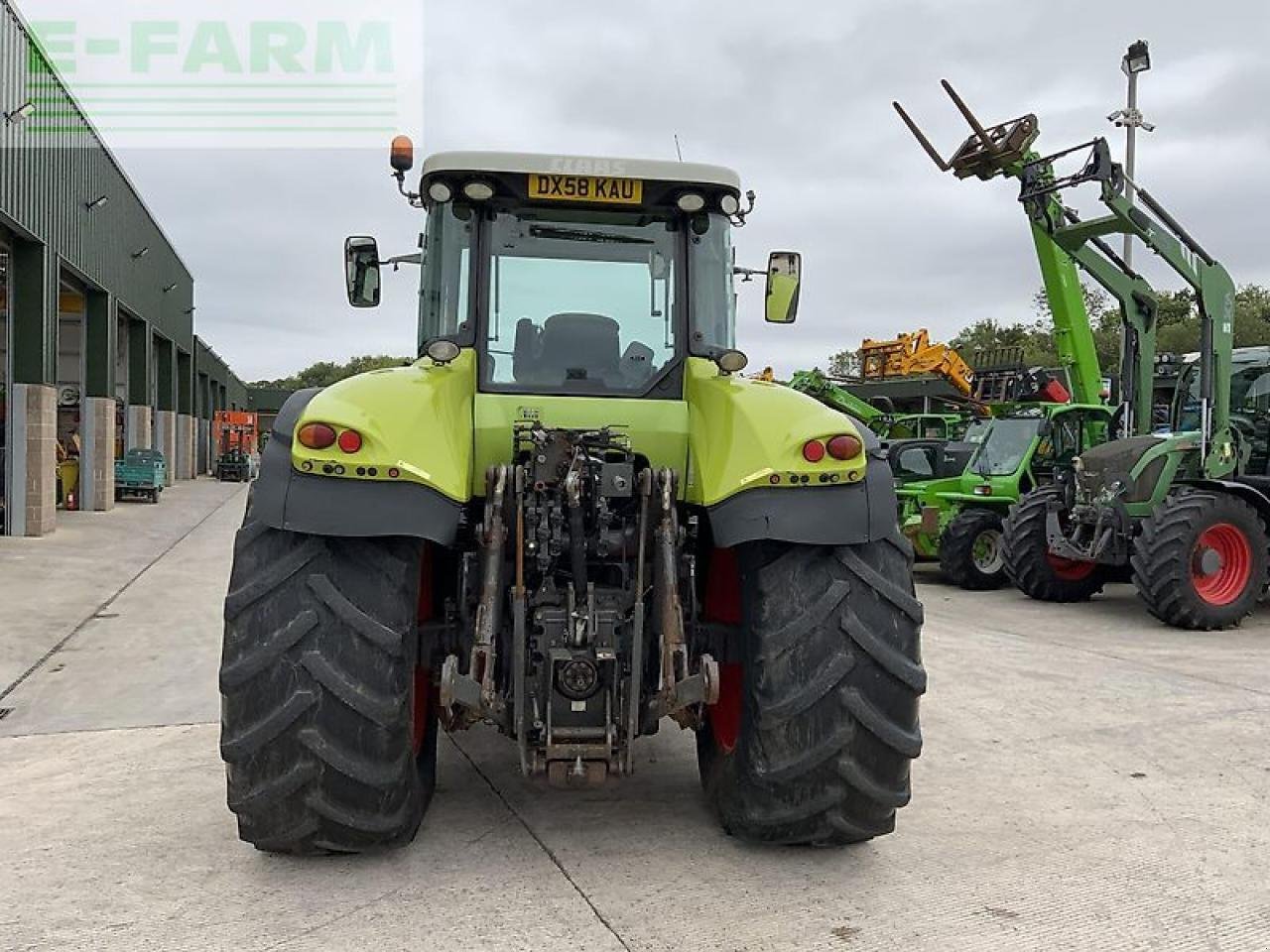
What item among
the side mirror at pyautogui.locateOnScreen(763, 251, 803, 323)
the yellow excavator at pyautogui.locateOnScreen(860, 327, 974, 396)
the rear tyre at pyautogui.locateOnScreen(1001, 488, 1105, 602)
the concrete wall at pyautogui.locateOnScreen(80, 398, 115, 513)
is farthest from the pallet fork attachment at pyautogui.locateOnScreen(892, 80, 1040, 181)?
the concrete wall at pyautogui.locateOnScreen(80, 398, 115, 513)

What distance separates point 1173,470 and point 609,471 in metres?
8.09

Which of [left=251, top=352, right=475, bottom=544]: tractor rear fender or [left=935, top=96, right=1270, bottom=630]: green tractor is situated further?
[left=935, top=96, right=1270, bottom=630]: green tractor

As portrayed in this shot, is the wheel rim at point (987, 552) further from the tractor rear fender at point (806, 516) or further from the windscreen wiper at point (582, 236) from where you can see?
the tractor rear fender at point (806, 516)

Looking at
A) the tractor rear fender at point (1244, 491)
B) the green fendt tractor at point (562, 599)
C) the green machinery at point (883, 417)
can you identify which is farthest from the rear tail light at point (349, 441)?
the green machinery at point (883, 417)

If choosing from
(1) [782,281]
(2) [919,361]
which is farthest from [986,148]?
(2) [919,361]

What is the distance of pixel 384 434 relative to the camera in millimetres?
→ 3447

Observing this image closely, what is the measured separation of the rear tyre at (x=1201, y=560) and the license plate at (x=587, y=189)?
6945 mm

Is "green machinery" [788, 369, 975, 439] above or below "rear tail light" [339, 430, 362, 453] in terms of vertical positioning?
above

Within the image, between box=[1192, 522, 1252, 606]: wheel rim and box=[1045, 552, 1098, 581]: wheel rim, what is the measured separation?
149 cm

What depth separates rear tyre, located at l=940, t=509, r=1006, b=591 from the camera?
12.1m

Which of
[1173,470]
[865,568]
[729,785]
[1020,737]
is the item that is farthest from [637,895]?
→ [1173,470]

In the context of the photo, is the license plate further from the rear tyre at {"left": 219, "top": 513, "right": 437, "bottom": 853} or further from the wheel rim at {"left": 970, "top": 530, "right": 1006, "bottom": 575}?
the wheel rim at {"left": 970, "top": 530, "right": 1006, "bottom": 575}

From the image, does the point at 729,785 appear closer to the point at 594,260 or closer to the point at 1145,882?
the point at 1145,882

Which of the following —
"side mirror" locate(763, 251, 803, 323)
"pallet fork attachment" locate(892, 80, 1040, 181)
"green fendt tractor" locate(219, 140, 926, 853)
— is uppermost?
"pallet fork attachment" locate(892, 80, 1040, 181)
